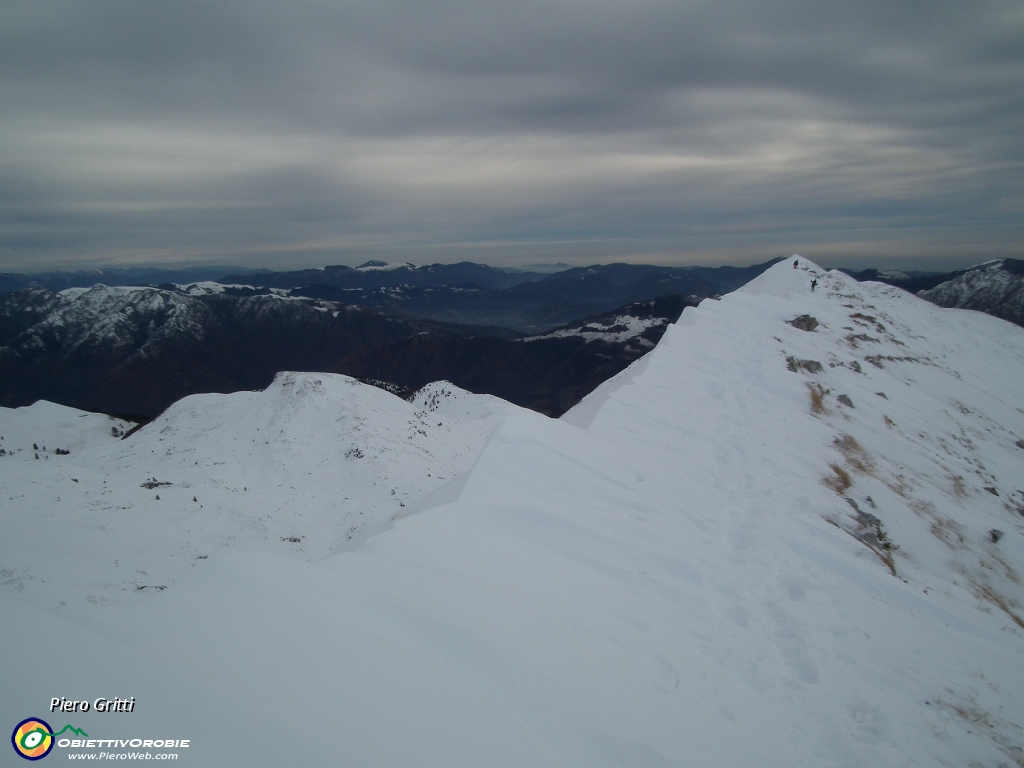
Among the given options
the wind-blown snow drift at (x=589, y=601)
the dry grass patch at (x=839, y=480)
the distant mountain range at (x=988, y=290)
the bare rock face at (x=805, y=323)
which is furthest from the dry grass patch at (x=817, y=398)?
the distant mountain range at (x=988, y=290)

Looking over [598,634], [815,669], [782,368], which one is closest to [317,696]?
[598,634]

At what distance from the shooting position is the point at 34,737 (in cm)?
341

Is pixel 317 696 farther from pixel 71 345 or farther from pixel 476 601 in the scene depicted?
pixel 71 345

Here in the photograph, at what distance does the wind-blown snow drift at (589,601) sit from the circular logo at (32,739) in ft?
0.59

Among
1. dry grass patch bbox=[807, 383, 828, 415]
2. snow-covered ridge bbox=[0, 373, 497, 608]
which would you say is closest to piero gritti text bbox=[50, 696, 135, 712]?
snow-covered ridge bbox=[0, 373, 497, 608]

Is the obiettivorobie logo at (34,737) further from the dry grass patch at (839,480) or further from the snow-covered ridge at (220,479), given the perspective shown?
the dry grass patch at (839,480)

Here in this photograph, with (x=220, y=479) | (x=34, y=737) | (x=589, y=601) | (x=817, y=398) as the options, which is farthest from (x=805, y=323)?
(x=34, y=737)

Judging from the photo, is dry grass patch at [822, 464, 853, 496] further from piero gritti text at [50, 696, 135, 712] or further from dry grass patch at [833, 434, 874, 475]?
piero gritti text at [50, 696, 135, 712]

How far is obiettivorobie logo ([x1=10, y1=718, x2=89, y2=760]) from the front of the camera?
331cm

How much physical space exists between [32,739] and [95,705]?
1.19ft

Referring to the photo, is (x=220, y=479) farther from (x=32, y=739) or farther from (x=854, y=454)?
(x=854, y=454)

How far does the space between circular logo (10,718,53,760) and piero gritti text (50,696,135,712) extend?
0.12 meters

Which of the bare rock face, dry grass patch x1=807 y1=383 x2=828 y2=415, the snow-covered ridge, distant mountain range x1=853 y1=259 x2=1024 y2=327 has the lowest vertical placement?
the snow-covered ridge

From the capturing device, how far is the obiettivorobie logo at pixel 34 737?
3.31 metres
